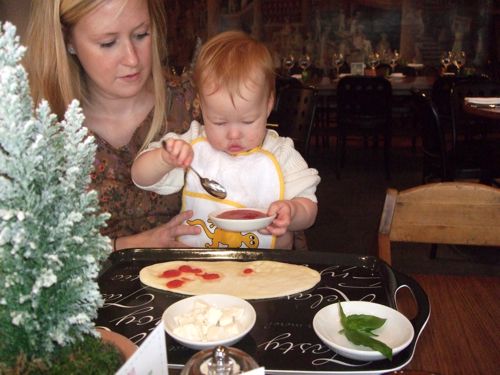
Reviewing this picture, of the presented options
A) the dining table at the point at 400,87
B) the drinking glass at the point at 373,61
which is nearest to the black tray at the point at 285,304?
the dining table at the point at 400,87

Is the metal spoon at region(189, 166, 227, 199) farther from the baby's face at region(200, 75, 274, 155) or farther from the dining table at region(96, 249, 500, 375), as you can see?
the dining table at region(96, 249, 500, 375)

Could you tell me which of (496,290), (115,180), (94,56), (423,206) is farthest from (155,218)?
(496,290)

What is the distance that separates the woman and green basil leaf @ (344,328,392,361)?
3.08 ft

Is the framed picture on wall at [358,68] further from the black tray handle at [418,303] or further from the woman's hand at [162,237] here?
the black tray handle at [418,303]

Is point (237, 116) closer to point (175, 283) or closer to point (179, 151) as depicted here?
point (179, 151)

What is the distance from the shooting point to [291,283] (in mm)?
1366

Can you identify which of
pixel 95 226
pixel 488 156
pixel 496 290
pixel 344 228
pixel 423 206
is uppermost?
pixel 95 226

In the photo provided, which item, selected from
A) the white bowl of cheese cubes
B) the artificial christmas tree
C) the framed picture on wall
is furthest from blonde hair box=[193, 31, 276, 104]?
the framed picture on wall

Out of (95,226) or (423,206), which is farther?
(423,206)

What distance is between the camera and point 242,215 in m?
1.60

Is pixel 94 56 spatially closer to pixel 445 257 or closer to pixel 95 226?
pixel 95 226

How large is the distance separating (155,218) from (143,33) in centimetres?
77

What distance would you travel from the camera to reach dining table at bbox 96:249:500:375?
1.07m

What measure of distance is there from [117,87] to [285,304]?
43.6 inches
